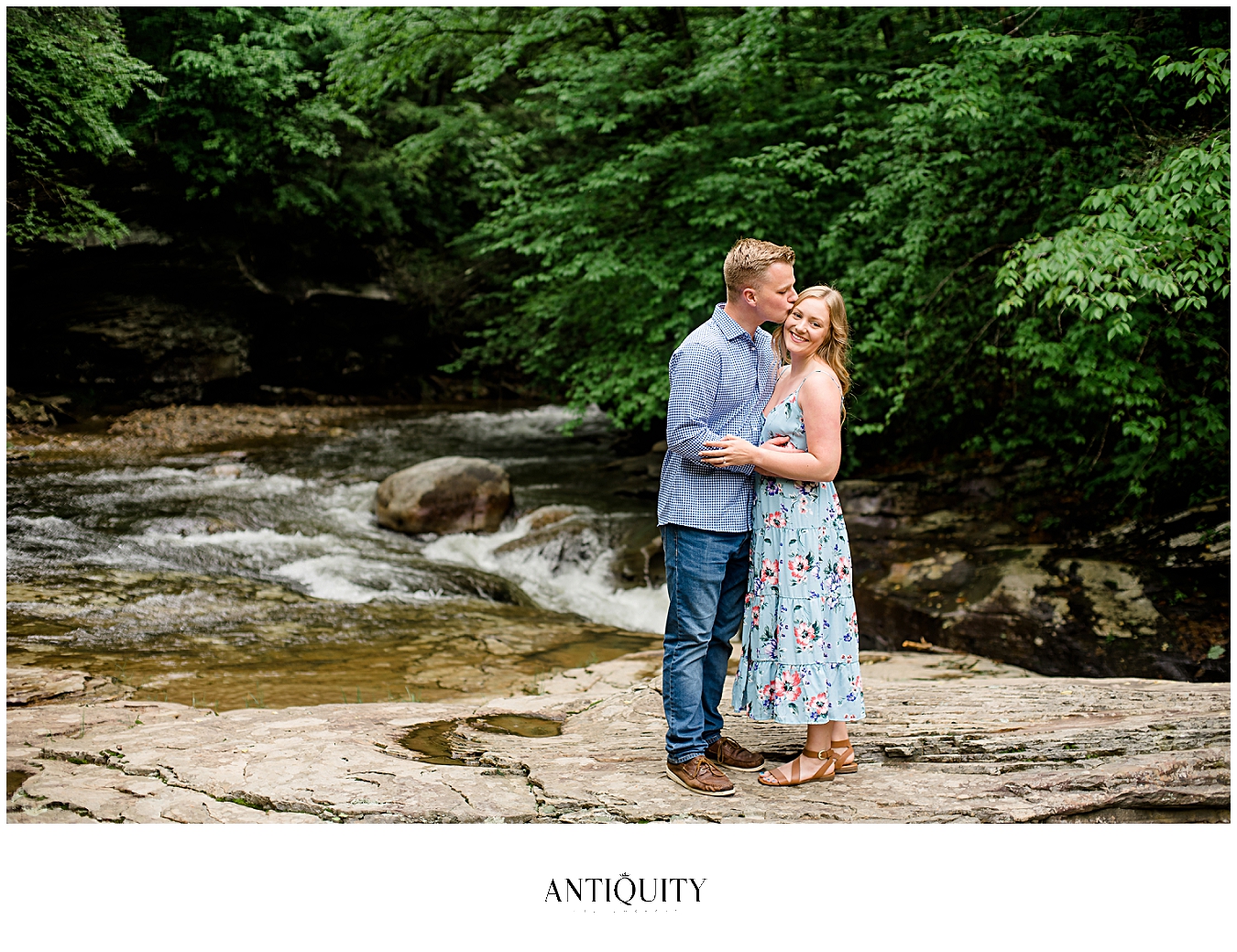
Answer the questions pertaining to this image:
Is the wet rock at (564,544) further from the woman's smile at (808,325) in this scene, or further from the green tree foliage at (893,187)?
the woman's smile at (808,325)

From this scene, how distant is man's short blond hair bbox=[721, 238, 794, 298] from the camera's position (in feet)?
10.4

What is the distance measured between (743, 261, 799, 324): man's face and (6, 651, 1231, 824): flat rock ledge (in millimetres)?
1706

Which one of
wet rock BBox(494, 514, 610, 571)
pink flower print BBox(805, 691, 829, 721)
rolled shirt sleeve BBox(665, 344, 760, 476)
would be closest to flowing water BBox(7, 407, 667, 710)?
wet rock BBox(494, 514, 610, 571)

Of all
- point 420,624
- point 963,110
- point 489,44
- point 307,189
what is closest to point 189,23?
point 307,189

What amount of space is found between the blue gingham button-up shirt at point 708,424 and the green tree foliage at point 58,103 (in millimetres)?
7587

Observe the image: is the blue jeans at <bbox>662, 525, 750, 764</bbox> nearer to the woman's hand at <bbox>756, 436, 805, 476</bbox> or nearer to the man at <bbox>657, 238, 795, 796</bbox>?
the man at <bbox>657, 238, 795, 796</bbox>

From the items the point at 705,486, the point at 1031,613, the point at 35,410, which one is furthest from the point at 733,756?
the point at 35,410

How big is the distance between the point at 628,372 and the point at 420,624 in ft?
14.2

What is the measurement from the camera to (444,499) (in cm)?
1016

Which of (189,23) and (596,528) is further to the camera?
(189,23)

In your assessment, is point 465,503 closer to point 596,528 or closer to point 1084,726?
point 596,528

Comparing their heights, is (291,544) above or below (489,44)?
below

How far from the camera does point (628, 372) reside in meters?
10.3

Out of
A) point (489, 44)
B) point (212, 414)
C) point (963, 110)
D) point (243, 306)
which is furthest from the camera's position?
point (243, 306)
